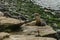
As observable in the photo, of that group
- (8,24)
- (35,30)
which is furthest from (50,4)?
(8,24)

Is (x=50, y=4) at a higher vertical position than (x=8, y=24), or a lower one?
lower

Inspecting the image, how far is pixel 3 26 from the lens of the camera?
8688 millimetres

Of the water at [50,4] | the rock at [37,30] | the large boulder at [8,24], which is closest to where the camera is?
the large boulder at [8,24]

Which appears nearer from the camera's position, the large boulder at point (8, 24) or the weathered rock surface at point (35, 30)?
the large boulder at point (8, 24)

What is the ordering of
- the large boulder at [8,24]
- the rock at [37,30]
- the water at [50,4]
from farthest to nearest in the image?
the water at [50,4] → the rock at [37,30] → the large boulder at [8,24]

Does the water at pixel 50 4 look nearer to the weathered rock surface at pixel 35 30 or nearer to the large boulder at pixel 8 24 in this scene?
the weathered rock surface at pixel 35 30

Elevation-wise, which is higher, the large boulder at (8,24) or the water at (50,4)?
the large boulder at (8,24)

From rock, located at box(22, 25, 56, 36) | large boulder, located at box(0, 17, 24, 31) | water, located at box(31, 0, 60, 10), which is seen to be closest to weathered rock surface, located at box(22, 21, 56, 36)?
rock, located at box(22, 25, 56, 36)

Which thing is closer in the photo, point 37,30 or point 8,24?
point 8,24

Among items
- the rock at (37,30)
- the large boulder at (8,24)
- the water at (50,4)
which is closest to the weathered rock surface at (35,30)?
the rock at (37,30)

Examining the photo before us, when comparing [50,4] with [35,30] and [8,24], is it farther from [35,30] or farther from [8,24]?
[8,24]

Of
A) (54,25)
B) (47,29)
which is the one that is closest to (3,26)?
(47,29)

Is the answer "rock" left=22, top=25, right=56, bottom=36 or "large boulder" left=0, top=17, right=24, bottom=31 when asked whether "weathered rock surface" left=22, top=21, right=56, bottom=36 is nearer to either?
"rock" left=22, top=25, right=56, bottom=36

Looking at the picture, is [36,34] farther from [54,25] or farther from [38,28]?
[54,25]
